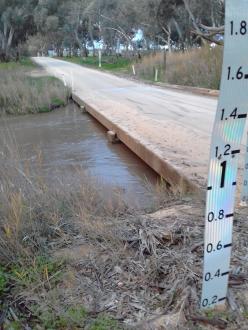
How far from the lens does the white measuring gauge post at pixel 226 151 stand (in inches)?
98.7

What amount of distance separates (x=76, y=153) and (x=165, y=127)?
240 centimetres

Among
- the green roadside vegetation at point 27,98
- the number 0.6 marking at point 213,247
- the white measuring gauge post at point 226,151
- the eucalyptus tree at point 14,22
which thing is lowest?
the green roadside vegetation at point 27,98

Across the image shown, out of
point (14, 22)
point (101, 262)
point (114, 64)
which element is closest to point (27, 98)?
point (101, 262)

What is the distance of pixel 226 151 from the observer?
2729mm

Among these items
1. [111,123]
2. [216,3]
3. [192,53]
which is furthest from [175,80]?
[111,123]

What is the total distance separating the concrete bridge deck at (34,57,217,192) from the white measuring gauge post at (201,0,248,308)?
304cm

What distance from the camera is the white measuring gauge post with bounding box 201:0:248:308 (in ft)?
8.22

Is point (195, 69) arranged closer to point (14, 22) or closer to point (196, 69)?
point (196, 69)

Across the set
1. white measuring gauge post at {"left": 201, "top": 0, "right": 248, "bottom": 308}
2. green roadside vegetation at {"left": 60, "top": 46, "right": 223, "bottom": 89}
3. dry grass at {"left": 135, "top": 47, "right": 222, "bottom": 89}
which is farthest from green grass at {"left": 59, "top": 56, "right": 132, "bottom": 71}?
white measuring gauge post at {"left": 201, "top": 0, "right": 248, "bottom": 308}

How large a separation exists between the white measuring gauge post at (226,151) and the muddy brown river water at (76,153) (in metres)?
2.66

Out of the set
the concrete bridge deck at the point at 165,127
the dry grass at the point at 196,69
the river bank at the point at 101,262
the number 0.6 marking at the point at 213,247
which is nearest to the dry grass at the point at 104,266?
the river bank at the point at 101,262

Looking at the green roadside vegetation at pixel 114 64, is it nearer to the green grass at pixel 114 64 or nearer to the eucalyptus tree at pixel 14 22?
the green grass at pixel 114 64

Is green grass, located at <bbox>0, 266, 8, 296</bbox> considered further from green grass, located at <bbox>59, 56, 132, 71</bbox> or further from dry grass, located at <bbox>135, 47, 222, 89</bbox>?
green grass, located at <bbox>59, 56, 132, 71</bbox>

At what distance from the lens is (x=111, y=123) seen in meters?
13.8
